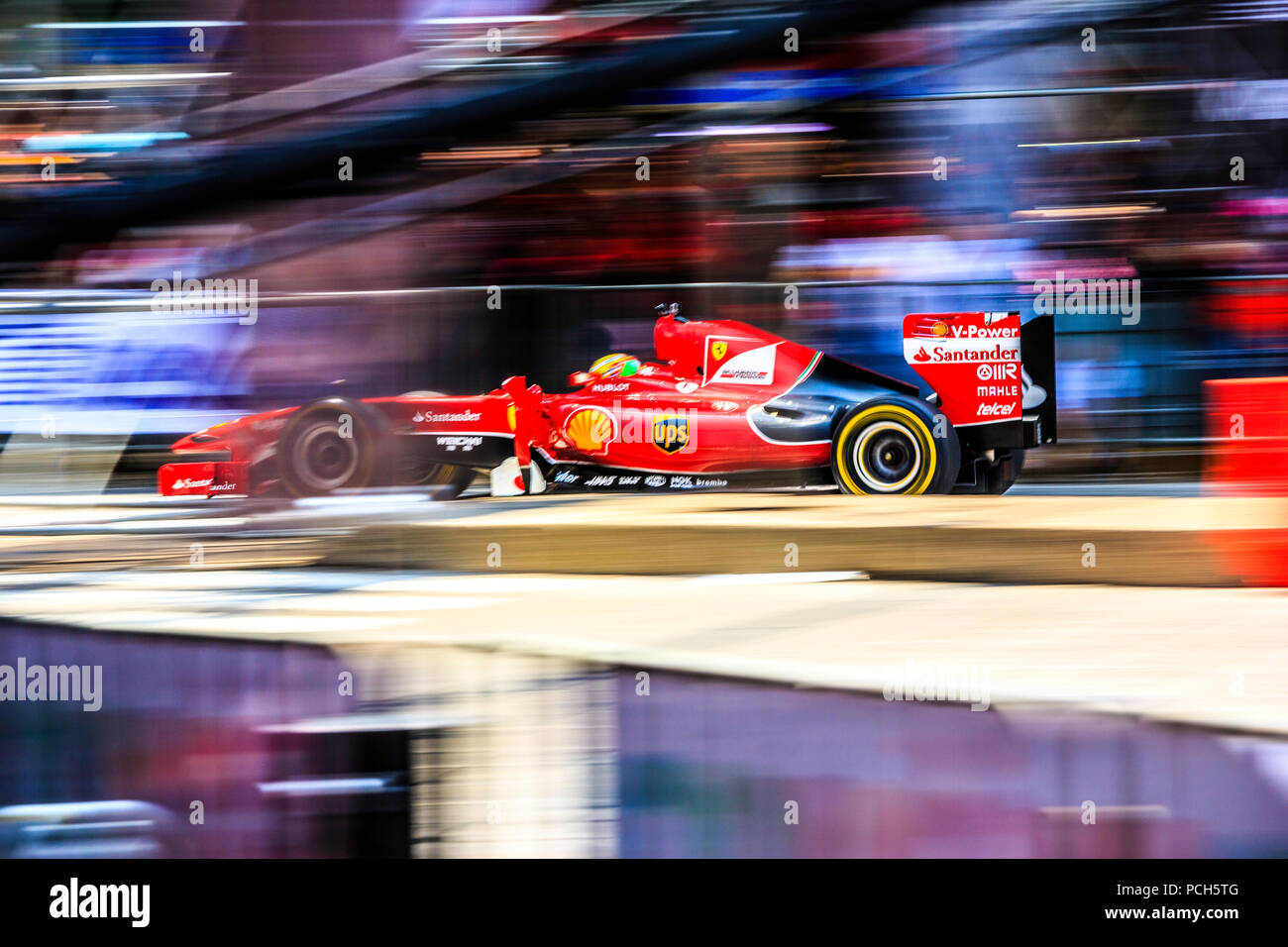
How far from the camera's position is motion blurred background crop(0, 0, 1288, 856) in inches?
25.6

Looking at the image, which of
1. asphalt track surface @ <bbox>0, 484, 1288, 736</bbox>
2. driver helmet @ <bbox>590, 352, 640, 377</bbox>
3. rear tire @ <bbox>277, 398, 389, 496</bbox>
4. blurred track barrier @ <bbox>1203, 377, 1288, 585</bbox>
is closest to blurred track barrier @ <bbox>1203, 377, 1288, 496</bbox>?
blurred track barrier @ <bbox>1203, 377, 1288, 585</bbox>

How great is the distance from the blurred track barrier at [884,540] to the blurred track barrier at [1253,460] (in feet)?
0.03

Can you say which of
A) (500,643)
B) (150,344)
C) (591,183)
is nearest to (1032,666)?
(500,643)

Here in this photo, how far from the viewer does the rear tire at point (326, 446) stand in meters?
5.40

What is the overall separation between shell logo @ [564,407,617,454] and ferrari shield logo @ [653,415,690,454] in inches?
8.0

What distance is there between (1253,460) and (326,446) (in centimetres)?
372

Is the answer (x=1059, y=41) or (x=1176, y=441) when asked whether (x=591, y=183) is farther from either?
(x=1176, y=441)

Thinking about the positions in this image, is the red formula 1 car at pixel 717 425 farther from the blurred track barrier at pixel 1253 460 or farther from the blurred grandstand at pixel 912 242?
the blurred track barrier at pixel 1253 460

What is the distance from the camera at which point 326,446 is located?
5.43 metres

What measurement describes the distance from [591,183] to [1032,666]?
352 cm

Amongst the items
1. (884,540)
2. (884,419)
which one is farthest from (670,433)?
(884,540)

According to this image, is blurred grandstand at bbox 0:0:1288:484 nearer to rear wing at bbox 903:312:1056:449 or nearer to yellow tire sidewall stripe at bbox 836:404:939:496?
rear wing at bbox 903:312:1056:449

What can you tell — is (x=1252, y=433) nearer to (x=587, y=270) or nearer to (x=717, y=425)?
(x=717, y=425)
